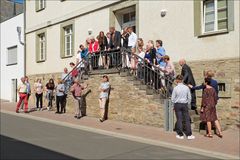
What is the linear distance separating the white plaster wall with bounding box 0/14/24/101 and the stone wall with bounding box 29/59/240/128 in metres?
11.3

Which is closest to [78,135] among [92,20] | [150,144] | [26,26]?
[150,144]

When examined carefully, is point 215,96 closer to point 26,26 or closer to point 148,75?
point 148,75

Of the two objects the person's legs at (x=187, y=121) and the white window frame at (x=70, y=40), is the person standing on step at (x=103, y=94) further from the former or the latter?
the white window frame at (x=70, y=40)

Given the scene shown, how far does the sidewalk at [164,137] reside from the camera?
905cm

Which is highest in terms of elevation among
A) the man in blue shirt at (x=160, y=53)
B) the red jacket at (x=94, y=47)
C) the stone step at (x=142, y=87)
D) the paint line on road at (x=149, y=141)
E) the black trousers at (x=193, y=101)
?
the red jacket at (x=94, y=47)

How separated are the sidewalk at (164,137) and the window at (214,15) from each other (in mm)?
3640

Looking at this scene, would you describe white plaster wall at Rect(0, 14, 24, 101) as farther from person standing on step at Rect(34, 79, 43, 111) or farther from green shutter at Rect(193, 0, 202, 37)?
green shutter at Rect(193, 0, 202, 37)

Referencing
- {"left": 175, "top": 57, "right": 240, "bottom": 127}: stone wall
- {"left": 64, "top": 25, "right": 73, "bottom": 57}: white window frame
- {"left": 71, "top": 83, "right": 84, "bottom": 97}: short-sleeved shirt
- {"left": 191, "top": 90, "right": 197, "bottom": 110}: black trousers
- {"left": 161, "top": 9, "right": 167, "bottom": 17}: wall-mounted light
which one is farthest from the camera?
{"left": 64, "top": 25, "right": 73, "bottom": 57}: white window frame

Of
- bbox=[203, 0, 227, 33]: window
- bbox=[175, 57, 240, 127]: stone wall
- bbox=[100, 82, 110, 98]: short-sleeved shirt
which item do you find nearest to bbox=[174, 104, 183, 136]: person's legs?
bbox=[175, 57, 240, 127]: stone wall

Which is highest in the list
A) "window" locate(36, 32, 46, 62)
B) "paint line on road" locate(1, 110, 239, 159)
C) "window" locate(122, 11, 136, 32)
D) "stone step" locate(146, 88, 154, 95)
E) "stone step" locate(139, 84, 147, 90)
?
"window" locate(122, 11, 136, 32)

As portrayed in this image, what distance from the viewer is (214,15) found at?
523 inches

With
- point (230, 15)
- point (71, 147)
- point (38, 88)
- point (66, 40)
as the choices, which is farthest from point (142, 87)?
point (66, 40)

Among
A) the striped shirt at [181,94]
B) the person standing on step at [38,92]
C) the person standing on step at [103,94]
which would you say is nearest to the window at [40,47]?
the person standing on step at [38,92]

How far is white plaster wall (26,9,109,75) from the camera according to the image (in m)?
18.8
